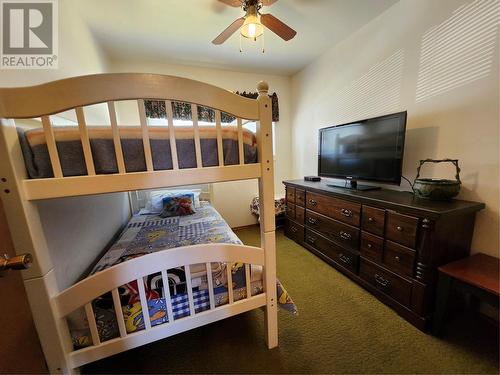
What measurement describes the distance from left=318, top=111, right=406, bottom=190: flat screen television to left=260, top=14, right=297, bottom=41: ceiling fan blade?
40.4 inches

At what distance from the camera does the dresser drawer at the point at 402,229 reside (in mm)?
1326

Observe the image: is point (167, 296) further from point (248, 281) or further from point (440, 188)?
point (440, 188)

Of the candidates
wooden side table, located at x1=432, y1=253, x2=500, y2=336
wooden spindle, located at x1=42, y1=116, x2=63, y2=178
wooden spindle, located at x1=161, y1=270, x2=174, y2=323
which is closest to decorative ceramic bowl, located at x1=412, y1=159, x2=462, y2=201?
wooden side table, located at x1=432, y1=253, x2=500, y2=336

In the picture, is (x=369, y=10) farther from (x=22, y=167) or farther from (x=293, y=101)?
(x=22, y=167)

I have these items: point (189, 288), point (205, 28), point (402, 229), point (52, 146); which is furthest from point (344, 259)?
point (205, 28)

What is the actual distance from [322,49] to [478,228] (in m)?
2.51

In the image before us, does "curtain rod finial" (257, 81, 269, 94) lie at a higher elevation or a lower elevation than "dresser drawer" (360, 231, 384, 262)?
higher

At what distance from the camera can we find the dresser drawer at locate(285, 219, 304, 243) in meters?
2.58

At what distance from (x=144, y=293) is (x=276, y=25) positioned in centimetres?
211

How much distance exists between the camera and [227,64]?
2.92 meters

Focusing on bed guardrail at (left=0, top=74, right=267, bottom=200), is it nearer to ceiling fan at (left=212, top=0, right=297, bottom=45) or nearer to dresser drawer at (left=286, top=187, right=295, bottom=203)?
ceiling fan at (left=212, top=0, right=297, bottom=45)

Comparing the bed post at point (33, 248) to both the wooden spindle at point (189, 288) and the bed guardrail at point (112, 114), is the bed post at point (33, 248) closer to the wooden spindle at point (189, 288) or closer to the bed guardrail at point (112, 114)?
the bed guardrail at point (112, 114)

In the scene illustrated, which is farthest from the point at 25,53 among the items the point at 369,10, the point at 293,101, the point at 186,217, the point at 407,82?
the point at 293,101

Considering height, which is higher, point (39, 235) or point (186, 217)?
point (39, 235)
